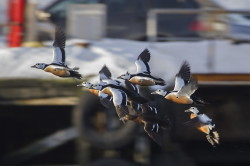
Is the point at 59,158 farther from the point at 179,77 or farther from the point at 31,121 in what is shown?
the point at 179,77

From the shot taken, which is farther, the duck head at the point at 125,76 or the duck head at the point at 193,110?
the duck head at the point at 193,110

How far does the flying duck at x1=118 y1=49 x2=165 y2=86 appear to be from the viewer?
2865mm

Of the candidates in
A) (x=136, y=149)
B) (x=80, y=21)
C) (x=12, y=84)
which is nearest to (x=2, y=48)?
(x=12, y=84)

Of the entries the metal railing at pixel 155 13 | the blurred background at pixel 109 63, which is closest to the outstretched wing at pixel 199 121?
the blurred background at pixel 109 63

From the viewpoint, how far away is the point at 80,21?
371 centimetres

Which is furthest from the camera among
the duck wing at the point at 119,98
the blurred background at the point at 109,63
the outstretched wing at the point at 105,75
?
the blurred background at the point at 109,63

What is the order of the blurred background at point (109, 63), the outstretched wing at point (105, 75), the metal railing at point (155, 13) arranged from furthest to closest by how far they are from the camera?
the metal railing at point (155, 13) → the blurred background at point (109, 63) → the outstretched wing at point (105, 75)

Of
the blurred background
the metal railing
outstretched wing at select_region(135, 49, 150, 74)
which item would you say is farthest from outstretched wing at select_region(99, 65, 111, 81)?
the metal railing

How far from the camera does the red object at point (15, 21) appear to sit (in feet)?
13.3

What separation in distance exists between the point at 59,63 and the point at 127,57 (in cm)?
88

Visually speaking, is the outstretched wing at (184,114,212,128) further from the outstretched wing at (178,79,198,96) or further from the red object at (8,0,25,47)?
the red object at (8,0,25,47)

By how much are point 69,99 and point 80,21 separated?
2.03 ft

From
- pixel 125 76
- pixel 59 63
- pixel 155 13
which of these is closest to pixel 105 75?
pixel 125 76

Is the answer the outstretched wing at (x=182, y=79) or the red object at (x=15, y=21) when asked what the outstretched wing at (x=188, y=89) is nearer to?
the outstretched wing at (x=182, y=79)
